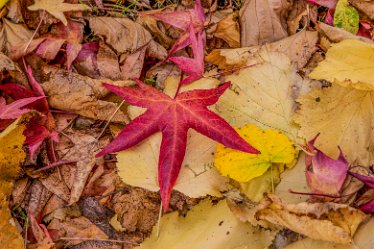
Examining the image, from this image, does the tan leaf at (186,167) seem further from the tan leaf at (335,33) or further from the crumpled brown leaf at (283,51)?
the tan leaf at (335,33)

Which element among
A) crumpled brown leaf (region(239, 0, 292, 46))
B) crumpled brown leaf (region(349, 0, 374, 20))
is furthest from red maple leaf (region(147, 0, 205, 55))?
crumpled brown leaf (region(349, 0, 374, 20))

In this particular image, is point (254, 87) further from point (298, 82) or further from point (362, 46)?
point (362, 46)

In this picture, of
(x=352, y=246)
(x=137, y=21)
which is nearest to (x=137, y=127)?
(x=137, y=21)

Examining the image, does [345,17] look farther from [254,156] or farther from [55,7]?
[55,7]

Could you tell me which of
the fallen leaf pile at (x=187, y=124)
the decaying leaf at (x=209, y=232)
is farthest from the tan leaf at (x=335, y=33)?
the decaying leaf at (x=209, y=232)

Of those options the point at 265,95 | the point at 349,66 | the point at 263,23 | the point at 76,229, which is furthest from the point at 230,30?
the point at 76,229

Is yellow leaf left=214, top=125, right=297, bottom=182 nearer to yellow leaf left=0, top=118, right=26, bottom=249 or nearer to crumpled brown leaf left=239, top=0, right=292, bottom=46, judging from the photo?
crumpled brown leaf left=239, top=0, right=292, bottom=46
